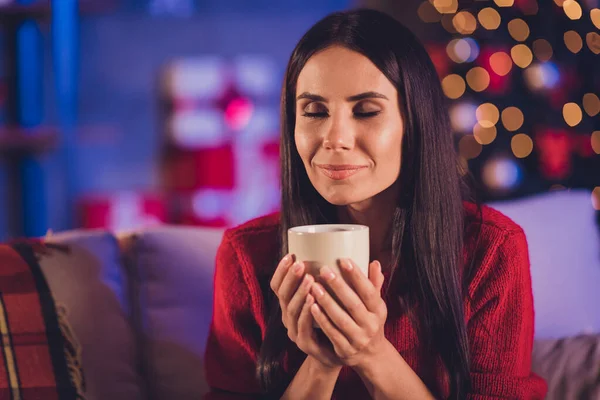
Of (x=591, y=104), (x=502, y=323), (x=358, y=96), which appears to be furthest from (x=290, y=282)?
(x=591, y=104)

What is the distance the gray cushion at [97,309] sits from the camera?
1.57 m

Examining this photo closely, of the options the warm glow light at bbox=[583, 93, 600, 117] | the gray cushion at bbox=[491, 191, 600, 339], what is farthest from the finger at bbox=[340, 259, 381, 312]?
the warm glow light at bbox=[583, 93, 600, 117]

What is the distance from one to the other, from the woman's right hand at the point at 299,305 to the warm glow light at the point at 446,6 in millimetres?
4067

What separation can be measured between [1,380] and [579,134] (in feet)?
13.3

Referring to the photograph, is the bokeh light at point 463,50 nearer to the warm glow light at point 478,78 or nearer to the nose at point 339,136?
the warm glow light at point 478,78

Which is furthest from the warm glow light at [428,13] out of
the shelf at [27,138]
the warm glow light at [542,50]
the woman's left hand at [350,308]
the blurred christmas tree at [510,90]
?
the woman's left hand at [350,308]

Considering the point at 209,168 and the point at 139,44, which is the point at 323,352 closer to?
the point at 209,168

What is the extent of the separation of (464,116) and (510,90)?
39 centimetres

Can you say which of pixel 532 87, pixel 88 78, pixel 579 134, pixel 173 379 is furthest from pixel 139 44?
pixel 173 379

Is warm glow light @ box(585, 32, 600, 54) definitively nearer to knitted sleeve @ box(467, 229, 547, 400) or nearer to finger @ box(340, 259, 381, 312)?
knitted sleeve @ box(467, 229, 547, 400)

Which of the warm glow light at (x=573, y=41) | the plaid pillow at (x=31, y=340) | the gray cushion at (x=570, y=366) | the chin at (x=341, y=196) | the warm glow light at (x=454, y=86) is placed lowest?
the gray cushion at (x=570, y=366)

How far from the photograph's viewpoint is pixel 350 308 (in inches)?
39.4

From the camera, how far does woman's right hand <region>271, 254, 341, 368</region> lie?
3.24 ft

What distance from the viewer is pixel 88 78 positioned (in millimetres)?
4863
